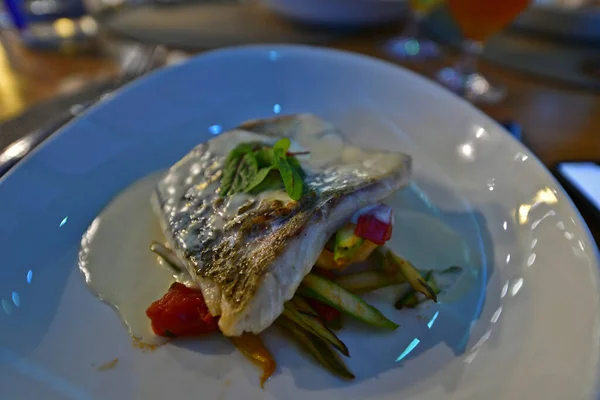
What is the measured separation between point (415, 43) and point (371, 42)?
326mm

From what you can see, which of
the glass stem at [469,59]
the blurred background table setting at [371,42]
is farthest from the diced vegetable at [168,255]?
the glass stem at [469,59]

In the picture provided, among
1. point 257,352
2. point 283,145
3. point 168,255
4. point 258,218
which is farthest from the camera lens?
point 283,145

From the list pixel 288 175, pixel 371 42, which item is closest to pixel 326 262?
pixel 288 175

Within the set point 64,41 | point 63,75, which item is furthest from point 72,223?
point 64,41

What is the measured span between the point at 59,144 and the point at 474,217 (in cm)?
156

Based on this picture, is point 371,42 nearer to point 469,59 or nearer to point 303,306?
point 469,59

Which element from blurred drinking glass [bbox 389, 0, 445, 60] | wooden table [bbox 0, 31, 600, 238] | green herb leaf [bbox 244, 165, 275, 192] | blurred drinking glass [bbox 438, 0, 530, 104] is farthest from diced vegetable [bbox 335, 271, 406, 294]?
blurred drinking glass [bbox 389, 0, 445, 60]

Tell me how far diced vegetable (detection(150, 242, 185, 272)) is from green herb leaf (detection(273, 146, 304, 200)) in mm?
421

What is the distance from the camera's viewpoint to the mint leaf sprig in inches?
58.0

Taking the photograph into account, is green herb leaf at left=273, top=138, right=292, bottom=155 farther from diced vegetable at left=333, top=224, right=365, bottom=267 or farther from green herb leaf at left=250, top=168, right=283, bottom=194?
diced vegetable at left=333, top=224, right=365, bottom=267

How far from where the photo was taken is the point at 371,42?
339 cm

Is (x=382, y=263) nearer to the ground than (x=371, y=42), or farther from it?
nearer to the ground

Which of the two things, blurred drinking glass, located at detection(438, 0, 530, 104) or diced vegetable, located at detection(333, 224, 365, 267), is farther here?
blurred drinking glass, located at detection(438, 0, 530, 104)

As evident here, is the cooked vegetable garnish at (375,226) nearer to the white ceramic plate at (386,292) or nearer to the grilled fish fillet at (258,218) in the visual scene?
the grilled fish fillet at (258,218)
